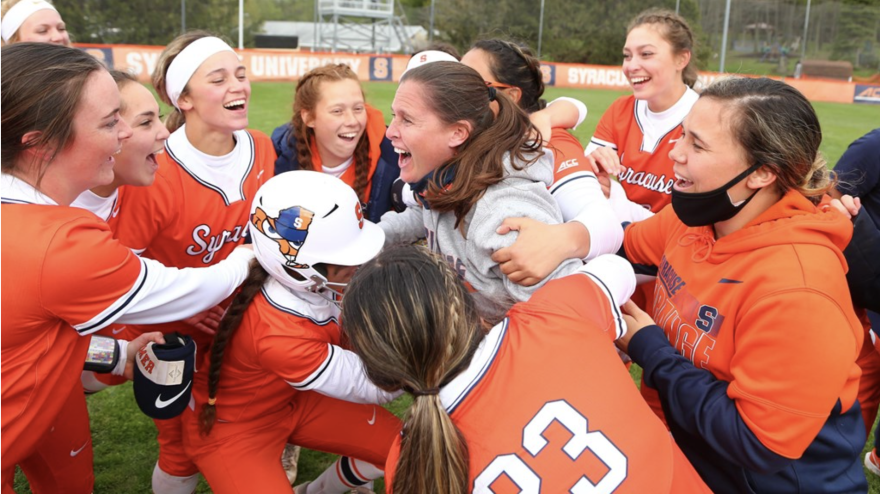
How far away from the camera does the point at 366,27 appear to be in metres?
38.0

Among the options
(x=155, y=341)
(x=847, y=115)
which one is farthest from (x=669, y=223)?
(x=847, y=115)

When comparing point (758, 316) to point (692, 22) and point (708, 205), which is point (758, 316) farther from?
point (692, 22)

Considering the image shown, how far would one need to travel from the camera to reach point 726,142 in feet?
7.46

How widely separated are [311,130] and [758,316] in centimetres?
284

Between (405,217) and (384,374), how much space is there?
155 cm

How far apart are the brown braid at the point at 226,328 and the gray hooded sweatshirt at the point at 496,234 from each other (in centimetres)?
79

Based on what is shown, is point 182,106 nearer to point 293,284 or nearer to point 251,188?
point 251,188

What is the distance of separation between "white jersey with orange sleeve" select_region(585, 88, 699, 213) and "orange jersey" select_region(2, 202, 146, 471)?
2642 millimetres

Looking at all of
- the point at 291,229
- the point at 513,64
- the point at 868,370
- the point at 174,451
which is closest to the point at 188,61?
the point at 291,229

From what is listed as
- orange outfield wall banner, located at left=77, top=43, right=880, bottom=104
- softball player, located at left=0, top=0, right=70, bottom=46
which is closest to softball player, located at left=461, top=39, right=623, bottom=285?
softball player, located at left=0, top=0, right=70, bottom=46

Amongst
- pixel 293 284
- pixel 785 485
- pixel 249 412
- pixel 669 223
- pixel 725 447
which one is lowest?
pixel 249 412

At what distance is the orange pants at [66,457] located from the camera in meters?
3.09

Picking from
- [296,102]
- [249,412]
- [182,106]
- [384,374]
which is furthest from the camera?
[296,102]

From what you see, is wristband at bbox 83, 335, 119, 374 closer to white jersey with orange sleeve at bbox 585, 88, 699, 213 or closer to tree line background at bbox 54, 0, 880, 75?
white jersey with orange sleeve at bbox 585, 88, 699, 213
